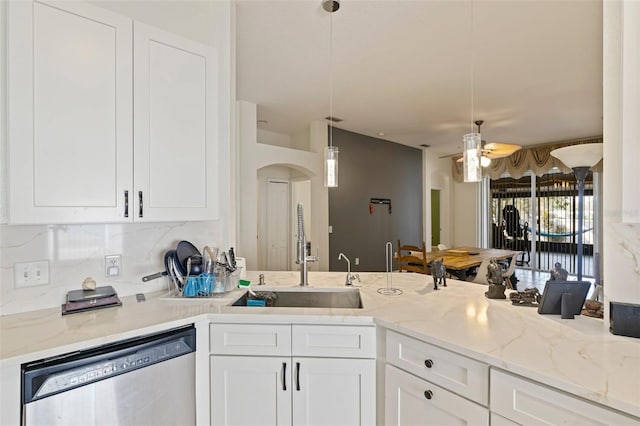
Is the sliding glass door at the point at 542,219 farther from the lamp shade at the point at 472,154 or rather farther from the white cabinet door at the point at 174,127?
the white cabinet door at the point at 174,127

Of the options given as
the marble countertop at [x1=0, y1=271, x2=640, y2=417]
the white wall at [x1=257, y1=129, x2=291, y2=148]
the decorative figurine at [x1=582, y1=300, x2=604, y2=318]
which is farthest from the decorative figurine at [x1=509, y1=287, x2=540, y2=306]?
the white wall at [x1=257, y1=129, x2=291, y2=148]

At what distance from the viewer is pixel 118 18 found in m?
1.56

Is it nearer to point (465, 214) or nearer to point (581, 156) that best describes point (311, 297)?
point (581, 156)

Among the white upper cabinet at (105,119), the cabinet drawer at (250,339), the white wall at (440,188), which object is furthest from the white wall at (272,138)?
the cabinet drawer at (250,339)

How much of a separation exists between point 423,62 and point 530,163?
526cm

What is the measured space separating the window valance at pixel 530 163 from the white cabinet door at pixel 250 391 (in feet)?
24.1

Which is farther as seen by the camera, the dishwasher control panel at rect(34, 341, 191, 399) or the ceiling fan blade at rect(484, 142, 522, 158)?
the ceiling fan blade at rect(484, 142, 522, 158)

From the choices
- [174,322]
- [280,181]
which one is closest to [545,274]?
[280,181]

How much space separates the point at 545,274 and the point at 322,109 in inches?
247

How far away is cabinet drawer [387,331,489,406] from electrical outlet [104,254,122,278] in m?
1.48

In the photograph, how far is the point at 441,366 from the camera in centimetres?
124

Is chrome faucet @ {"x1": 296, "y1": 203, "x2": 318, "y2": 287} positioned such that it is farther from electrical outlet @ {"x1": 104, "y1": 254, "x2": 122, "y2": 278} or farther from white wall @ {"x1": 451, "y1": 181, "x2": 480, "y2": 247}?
white wall @ {"x1": 451, "y1": 181, "x2": 480, "y2": 247}

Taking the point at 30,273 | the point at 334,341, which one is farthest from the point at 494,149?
the point at 30,273

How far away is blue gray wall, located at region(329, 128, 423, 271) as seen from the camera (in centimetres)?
597
